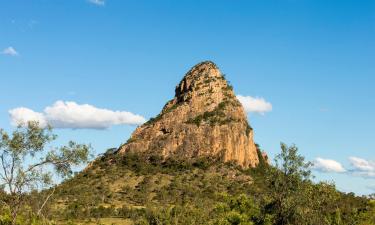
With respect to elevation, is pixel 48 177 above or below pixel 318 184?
below

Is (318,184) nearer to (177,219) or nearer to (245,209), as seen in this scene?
(245,209)

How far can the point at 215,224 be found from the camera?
90.4 meters

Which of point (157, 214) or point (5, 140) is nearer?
point (5, 140)

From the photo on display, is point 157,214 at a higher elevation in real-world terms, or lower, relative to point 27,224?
higher

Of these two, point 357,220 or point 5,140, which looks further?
point 357,220

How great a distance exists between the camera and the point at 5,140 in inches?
2308

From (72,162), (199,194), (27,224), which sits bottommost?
(27,224)

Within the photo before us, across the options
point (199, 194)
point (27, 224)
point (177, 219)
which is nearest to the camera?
point (27, 224)

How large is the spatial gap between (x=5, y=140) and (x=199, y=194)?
143662 mm

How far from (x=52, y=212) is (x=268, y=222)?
8278 cm

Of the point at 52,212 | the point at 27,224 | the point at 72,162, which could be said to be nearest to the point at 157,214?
the point at 52,212

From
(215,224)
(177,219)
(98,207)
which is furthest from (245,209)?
(98,207)

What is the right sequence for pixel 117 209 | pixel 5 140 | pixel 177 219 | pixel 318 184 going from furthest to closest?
pixel 117 209 → pixel 177 219 → pixel 318 184 → pixel 5 140

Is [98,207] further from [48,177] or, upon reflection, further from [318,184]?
[48,177]
